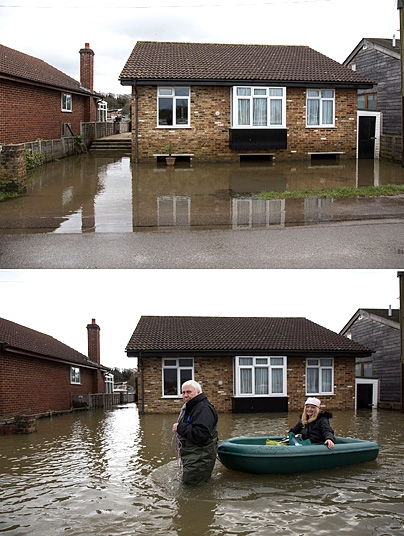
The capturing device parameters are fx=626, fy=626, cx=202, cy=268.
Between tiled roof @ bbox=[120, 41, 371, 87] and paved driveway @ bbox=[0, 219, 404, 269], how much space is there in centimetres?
1416

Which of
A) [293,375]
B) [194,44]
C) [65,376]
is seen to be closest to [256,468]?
[293,375]

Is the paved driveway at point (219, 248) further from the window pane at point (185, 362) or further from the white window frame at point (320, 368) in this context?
the white window frame at point (320, 368)

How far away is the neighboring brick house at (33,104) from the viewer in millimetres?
25203

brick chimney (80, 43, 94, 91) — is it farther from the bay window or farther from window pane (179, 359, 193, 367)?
the bay window

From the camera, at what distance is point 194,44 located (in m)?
30.9

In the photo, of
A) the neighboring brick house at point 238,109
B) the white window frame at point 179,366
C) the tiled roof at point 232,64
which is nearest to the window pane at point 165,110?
the neighboring brick house at point 238,109

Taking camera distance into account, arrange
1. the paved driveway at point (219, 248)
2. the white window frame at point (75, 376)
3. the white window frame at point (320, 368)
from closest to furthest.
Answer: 1. the paved driveway at point (219, 248)
2. the white window frame at point (320, 368)
3. the white window frame at point (75, 376)

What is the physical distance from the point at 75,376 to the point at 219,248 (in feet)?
64.7

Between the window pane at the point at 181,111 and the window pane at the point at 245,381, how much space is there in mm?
10743

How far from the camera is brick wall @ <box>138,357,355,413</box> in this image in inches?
901

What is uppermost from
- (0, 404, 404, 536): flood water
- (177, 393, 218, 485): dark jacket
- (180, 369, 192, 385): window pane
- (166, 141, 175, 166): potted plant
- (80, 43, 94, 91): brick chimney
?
(80, 43, 94, 91): brick chimney

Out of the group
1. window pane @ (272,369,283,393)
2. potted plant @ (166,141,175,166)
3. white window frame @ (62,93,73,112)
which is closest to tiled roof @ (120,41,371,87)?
potted plant @ (166,141,175,166)

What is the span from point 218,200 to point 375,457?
8.64 m

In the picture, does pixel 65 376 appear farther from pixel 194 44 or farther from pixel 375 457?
pixel 375 457
